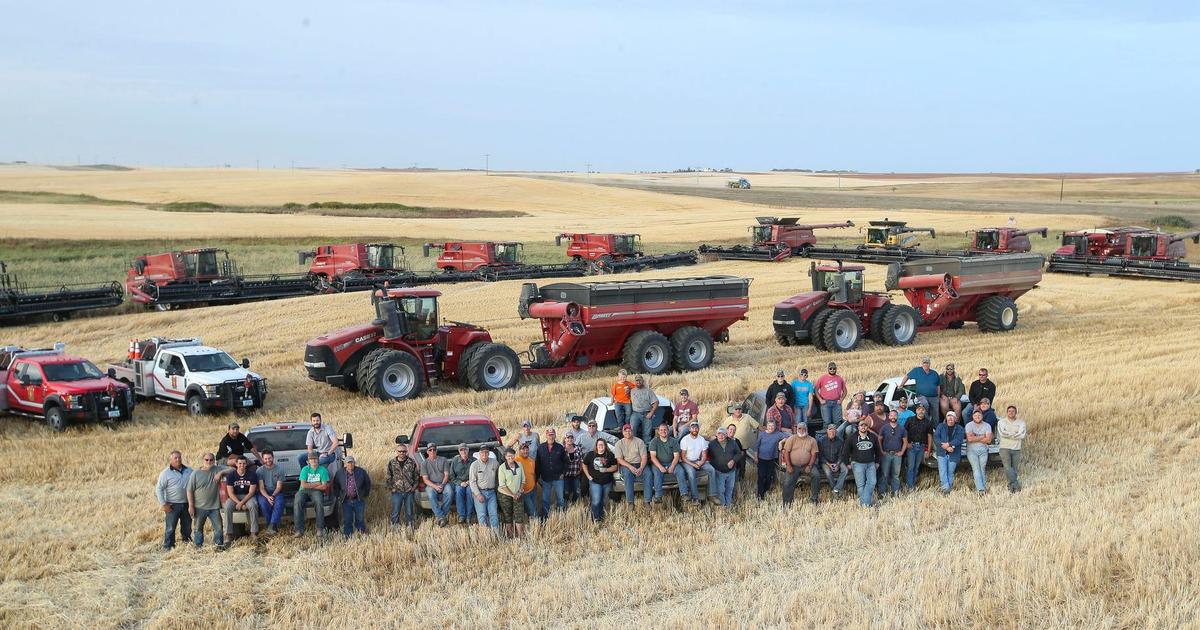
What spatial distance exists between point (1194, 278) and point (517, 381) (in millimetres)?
28525

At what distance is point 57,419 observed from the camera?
56.4 feet

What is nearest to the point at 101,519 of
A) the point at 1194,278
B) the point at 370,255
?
the point at 370,255

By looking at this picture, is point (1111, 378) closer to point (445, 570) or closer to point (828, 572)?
point (828, 572)

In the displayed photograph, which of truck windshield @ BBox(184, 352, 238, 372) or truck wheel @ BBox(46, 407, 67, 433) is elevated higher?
truck windshield @ BBox(184, 352, 238, 372)

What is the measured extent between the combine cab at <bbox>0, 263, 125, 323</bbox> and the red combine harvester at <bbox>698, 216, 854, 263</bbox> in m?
24.7

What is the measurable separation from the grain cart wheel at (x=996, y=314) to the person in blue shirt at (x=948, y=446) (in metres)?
14.3

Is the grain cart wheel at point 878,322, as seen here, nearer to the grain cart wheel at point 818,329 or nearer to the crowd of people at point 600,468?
the grain cart wheel at point 818,329

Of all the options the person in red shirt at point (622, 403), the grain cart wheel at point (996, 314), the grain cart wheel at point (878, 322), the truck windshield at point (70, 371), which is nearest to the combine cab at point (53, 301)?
the truck windshield at point (70, 371)

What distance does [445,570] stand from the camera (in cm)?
1080

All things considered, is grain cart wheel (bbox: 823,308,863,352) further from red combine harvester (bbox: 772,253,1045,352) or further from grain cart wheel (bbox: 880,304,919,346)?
grain cart wheel (bbox: 880,304,919,346)

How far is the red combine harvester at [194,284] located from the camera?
32.2 meters

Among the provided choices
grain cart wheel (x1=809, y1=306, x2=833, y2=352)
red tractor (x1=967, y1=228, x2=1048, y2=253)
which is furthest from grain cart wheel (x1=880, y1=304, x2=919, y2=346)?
red tractor (x1=967, y1=228, x2=1048, y2=253)

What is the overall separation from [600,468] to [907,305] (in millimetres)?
14797

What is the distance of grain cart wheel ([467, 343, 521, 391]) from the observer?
1927 cm
